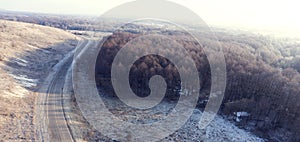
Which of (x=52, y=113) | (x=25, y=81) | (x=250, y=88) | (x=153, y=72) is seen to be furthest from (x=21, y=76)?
(x=250, y=88)

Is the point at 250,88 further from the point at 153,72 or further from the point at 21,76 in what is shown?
the point at 21,76

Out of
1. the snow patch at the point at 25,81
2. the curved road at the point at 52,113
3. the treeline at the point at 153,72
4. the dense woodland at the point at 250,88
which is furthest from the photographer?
the treeline at the point at 153,72

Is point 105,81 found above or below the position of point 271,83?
below

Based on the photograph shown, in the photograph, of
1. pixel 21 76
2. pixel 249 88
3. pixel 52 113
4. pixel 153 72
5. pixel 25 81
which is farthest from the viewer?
pixel 21 76

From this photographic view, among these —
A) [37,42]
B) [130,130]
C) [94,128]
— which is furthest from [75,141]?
[37,42]

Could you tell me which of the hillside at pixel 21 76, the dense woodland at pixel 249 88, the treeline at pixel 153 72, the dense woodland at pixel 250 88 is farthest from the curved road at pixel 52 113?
the dense woodland at pixel 250 88

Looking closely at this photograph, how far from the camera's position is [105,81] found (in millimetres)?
43500

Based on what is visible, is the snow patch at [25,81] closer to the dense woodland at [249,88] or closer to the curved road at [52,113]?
the curved road at [52,113]

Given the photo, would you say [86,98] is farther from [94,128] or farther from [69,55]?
[69,55]

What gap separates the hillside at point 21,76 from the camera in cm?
2592

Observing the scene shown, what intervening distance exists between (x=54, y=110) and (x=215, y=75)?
2428cm

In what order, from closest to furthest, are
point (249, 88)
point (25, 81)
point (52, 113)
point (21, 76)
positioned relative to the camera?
1. point (52, 113)
2. point (249, 88)
3. point (25, 81)
4. point (21, 76)

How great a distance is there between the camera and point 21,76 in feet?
138

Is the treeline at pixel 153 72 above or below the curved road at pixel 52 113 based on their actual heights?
above
